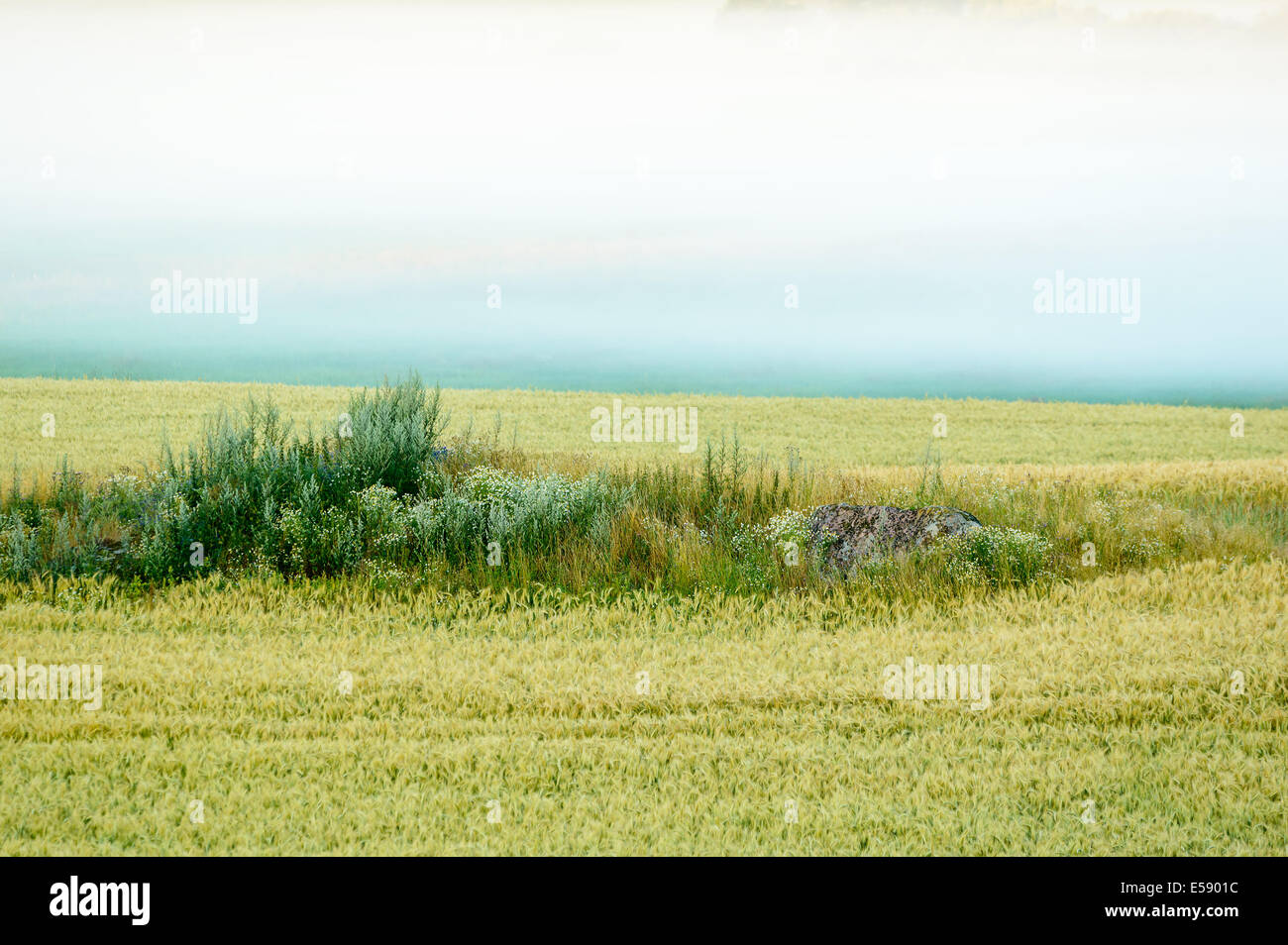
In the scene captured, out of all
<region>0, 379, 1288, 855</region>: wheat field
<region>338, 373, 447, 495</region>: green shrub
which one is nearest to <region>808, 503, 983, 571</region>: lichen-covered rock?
<region>0, 379, 1288, 855</region>: wheat field

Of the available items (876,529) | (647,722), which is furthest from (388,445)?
(647,722)

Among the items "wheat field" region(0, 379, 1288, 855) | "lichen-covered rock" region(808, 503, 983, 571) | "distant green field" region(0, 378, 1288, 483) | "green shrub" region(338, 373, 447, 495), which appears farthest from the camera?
"distant green field" region(0, 378, 1288, 483)

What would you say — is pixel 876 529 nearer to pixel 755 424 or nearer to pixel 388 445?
pixel 388 445

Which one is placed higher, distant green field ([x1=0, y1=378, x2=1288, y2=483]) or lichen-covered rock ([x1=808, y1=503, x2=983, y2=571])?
distant green field ([x1=0, y1=378, x2=1288, y2=483])

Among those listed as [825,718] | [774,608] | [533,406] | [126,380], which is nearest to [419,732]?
[825,718]

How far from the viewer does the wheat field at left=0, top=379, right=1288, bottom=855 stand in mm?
4941

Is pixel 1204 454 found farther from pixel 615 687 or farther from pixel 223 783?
pixel 223 783

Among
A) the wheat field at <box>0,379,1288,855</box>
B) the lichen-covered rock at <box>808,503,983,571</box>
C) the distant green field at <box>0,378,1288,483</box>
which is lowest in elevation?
the wheat field at <box>0,379,1288,855</box>

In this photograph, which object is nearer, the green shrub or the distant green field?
the green shrub

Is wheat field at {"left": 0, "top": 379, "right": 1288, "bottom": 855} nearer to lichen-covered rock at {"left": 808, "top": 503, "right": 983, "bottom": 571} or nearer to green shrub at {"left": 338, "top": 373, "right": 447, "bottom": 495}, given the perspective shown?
lichen-covered rock at {"left": 808, "top": 503, "right": 983, "bottom": 571}

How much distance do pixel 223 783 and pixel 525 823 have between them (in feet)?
5.61

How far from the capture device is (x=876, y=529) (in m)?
9.44

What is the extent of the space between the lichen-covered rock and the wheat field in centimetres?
80

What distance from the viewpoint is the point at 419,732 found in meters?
6.05
